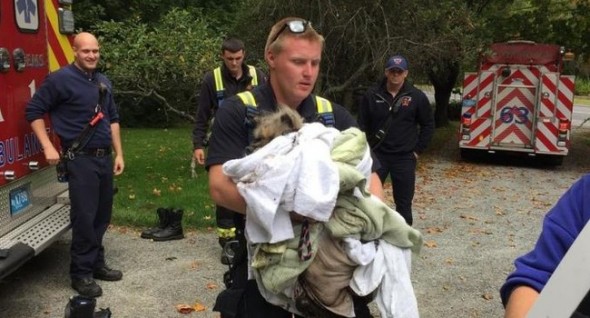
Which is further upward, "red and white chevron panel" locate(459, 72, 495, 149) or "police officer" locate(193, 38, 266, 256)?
"police officer" locate(193, 38, 266, 256)

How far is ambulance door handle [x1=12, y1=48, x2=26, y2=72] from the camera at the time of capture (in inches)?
173

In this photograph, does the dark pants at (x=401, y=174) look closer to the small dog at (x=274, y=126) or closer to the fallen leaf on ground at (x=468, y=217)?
the fallen leaf on ground at (x=468, y=217)

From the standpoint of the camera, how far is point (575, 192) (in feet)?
5.01

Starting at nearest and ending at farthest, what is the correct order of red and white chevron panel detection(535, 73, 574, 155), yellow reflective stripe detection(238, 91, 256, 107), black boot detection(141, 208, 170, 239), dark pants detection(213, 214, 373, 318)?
1. dark pants detection(213, 214, 373, 318)
2. yellow reflective stripe detection(238, 91, 256, 107)
3. black boot detection(141, 208, 170, 239)
4. red and white chevron panel detection(535, 73, 574, 155)

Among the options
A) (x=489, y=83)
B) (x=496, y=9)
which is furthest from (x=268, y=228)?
(x=496, y=9)

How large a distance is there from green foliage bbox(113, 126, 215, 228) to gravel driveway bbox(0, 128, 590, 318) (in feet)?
1.32

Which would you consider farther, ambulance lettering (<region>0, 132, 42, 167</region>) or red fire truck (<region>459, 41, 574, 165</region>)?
red fire truck (<region>459, 41, 574, 165</region>)

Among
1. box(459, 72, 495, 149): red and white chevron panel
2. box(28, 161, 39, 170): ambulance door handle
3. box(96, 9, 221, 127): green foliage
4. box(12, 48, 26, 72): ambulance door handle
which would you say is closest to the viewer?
box(12, 48, 26, 72): ambulance door handle

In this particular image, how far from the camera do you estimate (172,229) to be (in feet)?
21.1

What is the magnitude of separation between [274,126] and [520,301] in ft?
3.65

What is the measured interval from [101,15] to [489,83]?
10346 mm

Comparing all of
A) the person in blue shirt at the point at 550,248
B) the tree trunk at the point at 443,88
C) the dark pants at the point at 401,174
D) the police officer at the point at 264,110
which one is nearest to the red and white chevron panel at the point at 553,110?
the tree trunk at the point at 443,88

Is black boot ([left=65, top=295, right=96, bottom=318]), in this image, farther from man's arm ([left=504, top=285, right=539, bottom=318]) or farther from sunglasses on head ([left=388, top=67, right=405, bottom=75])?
sunglasses on head ([left=388, top=67, right=405, bottom=75])

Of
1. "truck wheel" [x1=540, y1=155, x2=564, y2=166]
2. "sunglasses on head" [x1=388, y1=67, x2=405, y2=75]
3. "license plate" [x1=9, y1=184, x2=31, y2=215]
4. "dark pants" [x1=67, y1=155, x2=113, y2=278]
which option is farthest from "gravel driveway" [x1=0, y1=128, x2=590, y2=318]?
"truck wheel" [x1=540, y1=155, x2=564, y2=166]
